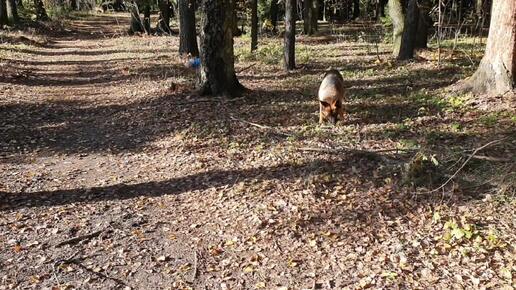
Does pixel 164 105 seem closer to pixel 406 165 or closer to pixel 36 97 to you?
pixel 36 97

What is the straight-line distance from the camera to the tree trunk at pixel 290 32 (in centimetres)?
1377

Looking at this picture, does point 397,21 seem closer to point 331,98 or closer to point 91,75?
point 331,98

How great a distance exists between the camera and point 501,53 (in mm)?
9008

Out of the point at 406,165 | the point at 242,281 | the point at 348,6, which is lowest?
the point at 242,281

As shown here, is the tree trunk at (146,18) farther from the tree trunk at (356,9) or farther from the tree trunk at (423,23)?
the tree trunk at (423,23)

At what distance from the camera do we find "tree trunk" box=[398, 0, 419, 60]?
1423cm

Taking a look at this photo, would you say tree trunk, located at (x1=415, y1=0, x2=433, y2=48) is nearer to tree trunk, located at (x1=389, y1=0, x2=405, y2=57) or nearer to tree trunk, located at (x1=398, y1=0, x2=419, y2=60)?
tree trunk, located at (x1=398, y1=0, x2=419, y2=60)

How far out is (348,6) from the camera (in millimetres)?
40438

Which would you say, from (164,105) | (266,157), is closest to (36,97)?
(164,105)

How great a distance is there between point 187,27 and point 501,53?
36.1 ft

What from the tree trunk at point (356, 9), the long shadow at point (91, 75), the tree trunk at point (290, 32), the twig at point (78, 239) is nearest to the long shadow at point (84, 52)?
the long shadow at point (91, 75)

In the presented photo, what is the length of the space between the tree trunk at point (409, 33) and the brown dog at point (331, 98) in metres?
6.35

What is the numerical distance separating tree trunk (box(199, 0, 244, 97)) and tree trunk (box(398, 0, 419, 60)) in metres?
6.04

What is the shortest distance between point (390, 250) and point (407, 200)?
1.09m
